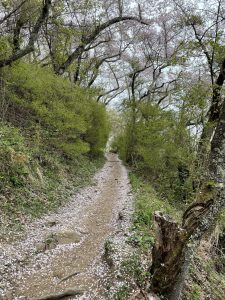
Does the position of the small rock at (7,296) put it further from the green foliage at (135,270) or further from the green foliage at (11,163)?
the green foliage at (11,163)

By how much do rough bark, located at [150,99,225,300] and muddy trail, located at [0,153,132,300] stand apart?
1256 millimetres

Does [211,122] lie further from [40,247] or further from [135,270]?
[40,247]

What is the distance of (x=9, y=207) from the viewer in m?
7.35

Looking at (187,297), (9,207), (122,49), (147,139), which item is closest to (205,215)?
(187,297)

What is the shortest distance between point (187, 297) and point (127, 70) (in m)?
24.8

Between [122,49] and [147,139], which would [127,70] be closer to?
[122,49]

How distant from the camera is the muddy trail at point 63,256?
4.86 m

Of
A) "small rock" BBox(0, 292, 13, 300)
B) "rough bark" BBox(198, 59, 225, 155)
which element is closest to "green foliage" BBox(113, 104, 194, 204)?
"rough bark" BBox(198, 59, 225, 155)

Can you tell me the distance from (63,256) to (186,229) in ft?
10.9

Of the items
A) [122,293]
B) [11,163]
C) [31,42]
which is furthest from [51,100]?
[122,293]

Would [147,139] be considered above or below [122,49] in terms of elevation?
below

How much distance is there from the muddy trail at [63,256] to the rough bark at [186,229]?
1.26 m

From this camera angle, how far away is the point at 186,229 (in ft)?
13.8

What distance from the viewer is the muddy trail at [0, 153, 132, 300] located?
4.86m
